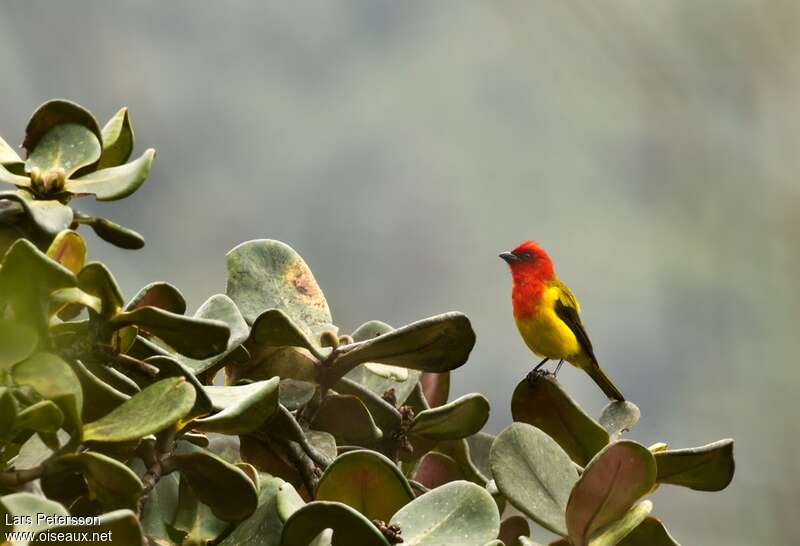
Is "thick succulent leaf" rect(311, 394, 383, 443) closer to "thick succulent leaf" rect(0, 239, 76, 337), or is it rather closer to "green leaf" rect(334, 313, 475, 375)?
"green leaf" rect(334, 313, 475, 375)

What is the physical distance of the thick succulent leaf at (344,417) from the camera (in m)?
0.67

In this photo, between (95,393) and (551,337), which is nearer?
(95,393)

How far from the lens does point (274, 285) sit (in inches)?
28.3

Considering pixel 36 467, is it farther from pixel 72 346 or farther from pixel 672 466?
pixel 672 466

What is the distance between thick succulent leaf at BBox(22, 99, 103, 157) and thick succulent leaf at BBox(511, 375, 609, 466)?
1.08ft

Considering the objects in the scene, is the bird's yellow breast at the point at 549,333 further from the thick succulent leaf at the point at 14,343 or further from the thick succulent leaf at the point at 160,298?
the thick succulent leaf at the point at 14,343

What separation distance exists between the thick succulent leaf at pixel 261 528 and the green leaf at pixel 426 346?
11cm

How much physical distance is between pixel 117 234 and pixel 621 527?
33 cm

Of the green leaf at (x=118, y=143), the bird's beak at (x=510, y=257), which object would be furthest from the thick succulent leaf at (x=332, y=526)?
the bird's beak at (x=510, y=257)

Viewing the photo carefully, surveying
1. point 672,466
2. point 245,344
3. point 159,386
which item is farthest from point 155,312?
point 672,466

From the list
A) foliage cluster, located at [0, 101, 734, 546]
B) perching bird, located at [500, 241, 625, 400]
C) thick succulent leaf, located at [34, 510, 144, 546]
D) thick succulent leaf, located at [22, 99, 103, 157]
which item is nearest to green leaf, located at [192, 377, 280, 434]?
foliage cluster, located at [0, 101, 734, 546]

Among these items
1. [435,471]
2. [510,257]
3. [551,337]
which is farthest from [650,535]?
[510,257]

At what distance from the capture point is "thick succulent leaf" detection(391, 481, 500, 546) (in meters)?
0.53

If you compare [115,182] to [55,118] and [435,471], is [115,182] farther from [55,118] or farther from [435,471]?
[435,471]
